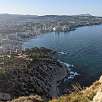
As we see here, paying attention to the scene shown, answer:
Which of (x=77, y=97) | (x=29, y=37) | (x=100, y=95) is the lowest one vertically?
(x=29, y=37)

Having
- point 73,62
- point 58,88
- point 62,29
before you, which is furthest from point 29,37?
point 58,88

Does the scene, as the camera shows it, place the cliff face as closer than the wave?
Yes

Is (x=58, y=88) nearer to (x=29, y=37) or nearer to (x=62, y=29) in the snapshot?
(x=29, y=37)

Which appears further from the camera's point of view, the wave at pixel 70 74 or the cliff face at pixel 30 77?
the wave at pixel 70 74

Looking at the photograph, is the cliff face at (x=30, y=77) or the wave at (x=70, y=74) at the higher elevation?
the cliff face at (x=30, y=77)

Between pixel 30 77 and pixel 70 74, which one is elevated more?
pixel 30 77

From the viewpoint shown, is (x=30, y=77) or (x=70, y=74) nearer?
(x=30, y=77)

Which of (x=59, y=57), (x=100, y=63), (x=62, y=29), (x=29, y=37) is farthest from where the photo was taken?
(x=62, y=29)

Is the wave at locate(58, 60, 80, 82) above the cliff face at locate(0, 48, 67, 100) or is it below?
below
